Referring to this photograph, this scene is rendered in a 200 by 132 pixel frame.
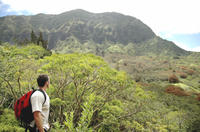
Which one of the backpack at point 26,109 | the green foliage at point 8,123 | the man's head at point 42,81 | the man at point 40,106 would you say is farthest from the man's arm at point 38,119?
the green foliage at point 8,123

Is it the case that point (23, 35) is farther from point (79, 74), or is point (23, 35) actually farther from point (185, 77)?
point (79, 74)

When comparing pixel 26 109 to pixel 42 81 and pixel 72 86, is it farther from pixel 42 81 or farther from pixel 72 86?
pixel 72 86

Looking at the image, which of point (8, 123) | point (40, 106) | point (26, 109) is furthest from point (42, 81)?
point (8, 123)

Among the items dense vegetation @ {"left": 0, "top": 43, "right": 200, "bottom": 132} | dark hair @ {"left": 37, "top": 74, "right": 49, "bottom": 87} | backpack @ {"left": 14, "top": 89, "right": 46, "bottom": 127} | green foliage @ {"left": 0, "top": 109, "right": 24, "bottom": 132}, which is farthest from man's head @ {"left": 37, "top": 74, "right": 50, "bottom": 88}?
green foliage @ {"left": 0, "top": 109, "right": 24, "bottom": 132}

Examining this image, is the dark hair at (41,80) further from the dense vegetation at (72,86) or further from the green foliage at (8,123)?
the green foliage at (8,123)

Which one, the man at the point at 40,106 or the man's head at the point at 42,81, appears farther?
the man's head at the point at 42,81

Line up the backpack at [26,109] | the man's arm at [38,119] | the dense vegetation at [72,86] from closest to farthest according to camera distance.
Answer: the man's arm at [38,119], the backpack at [26,109], the dense vegetation at [72,86]

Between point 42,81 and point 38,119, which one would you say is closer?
point 38,119

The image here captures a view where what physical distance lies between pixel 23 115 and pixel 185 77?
214 feet

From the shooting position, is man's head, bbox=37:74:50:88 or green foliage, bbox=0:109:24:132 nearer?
man's head, bbox=37:74:50:88

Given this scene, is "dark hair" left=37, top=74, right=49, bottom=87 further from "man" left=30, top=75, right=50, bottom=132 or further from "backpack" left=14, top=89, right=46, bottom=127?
"backpack" left=14, top=89, right=46, bottom=127

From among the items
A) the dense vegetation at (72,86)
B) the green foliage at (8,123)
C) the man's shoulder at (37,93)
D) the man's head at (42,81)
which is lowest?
the green foliage at (8,123)

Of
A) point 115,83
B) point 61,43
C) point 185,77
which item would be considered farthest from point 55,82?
point 61,43

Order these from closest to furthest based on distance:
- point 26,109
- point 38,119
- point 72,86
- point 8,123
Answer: point 38,119 → point 26,109 → point 8,123 → point 72,86
